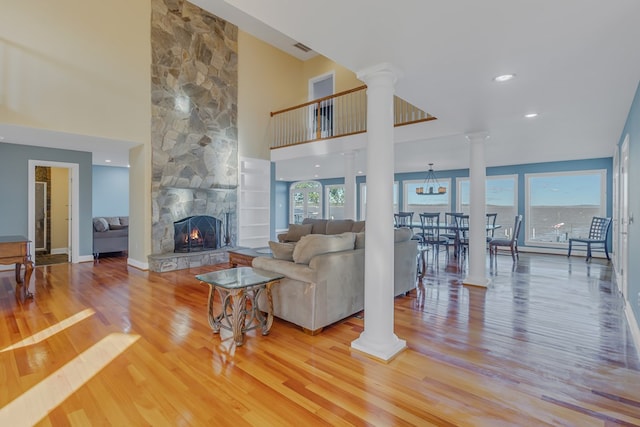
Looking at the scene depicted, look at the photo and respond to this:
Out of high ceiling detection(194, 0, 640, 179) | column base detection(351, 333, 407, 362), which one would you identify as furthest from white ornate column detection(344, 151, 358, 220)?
column base detection(351, 333, 407, 362)

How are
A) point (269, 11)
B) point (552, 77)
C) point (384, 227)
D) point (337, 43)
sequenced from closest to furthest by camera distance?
1. point (269, 11)
2. point (337, 43)
3. point (384, 227)
4. point (552, 77)

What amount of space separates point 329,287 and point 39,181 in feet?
27.8

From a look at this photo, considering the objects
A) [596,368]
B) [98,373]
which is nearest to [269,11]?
[98,373]

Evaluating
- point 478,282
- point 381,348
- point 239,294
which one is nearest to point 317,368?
point 381,348

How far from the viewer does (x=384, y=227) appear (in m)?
2.65

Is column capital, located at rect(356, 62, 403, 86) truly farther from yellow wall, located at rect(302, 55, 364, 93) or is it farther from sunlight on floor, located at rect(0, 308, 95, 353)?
yellow wall, located at rect(302, 55, 364, 93)

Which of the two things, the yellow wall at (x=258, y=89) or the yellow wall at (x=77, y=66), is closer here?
the yellow wall at (x=77, y=66)

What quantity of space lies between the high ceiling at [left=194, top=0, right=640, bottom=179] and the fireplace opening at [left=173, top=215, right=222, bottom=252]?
531 centimetres

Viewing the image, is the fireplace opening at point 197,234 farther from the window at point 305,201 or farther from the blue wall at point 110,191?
the window at point 305,201

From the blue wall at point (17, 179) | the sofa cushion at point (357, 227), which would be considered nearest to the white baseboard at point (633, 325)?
the sofa cushion at point (357, 227)

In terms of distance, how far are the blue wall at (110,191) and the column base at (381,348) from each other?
31.0 ft

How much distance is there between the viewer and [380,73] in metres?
2.65

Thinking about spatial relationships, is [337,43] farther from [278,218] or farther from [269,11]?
[278,218]

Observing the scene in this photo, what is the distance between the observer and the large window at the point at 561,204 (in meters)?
7.95
